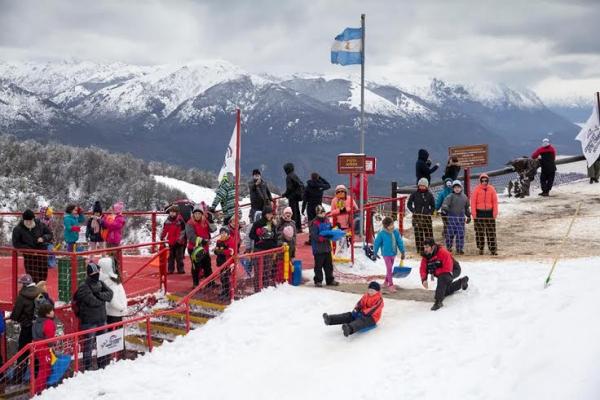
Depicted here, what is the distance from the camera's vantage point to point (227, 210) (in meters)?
15.3

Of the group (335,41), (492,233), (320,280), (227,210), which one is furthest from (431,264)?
(335,41)

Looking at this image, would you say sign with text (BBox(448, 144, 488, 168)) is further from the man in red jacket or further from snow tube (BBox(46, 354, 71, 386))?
snow tube (BBox(46, 354, 71, 386))

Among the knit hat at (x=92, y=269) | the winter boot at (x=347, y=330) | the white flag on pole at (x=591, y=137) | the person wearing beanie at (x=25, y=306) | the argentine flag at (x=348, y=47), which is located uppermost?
the argentine flag at (x=348, y=47)

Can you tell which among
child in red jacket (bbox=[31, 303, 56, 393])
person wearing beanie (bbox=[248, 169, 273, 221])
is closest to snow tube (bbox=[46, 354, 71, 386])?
child in red jacket (bbox=[31, 303, 56, 393])

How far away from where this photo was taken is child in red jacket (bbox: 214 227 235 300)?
12664 millimetres

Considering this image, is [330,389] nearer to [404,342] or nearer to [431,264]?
[404,342]

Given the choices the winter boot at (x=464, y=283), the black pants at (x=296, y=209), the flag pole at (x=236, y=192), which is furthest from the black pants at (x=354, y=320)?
the black pants at (x=296, y=209)

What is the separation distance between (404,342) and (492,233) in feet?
19.7

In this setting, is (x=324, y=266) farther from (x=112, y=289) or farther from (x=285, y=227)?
Result: (x=112, y=289)

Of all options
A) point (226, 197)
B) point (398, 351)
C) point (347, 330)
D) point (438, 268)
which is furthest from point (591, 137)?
point (398, 351)

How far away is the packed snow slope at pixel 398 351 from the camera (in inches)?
314

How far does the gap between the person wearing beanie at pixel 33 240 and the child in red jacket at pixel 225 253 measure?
338 cm

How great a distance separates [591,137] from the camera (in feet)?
63.6

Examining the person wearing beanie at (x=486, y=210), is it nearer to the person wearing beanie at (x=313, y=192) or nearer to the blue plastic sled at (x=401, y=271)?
the blue plastic sled at (x=401, y=271)
